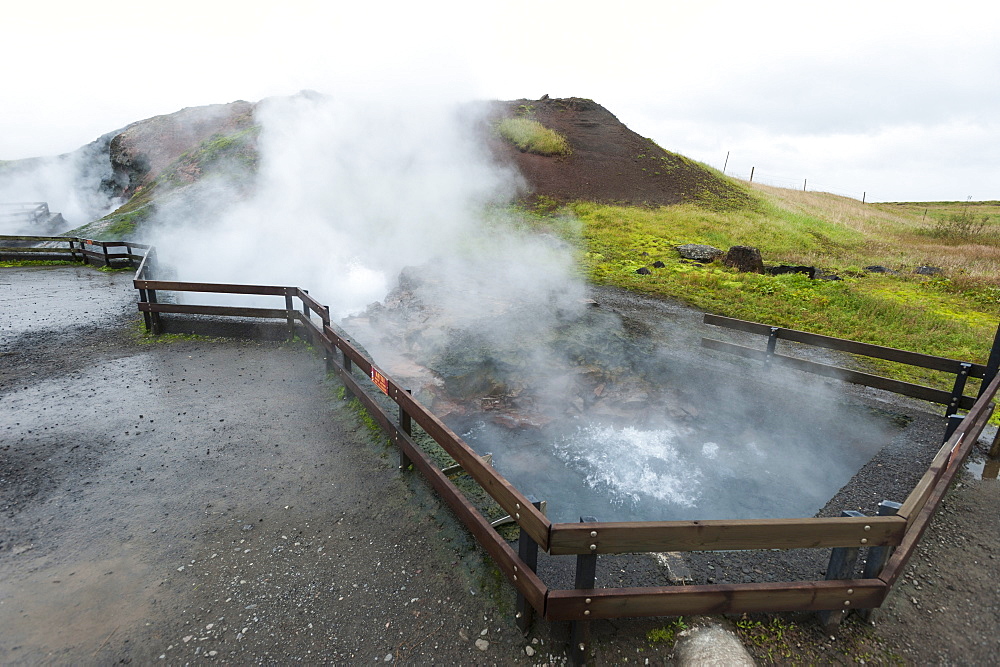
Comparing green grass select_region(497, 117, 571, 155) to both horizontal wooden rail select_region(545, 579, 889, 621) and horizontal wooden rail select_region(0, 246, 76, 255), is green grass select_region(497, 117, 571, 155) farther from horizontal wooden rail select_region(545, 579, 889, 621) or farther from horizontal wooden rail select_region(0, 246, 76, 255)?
horizontal wooden rail select_region(545, 579, 889, 621)

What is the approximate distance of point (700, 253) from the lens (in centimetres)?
2005

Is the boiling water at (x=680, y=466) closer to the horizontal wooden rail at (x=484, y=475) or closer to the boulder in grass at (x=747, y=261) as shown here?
the horizontal wooden rail at (x=484, y=475)

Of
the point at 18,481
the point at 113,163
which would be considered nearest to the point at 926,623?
the point at 18,481

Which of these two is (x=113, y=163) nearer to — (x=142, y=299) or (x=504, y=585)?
(x=142, y=299)

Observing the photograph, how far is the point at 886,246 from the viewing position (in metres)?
24.9

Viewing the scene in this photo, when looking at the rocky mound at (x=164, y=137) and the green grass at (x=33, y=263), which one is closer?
the green grass at (x=33, y=263)

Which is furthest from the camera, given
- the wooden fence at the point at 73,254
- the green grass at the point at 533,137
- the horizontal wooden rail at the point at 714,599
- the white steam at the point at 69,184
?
the white steam at the point at 69,184

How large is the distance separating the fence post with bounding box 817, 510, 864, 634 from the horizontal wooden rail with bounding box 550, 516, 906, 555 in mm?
118

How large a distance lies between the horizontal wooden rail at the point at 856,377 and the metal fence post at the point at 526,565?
711 cm

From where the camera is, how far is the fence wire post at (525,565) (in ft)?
10.9

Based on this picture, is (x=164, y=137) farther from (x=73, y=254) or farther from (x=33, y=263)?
(x=33, y=263)

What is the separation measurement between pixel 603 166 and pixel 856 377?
91.5ft

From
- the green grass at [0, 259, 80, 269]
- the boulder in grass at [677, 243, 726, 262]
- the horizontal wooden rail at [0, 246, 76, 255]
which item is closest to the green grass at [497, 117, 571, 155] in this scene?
the boulder in grass at [677, 243, 726, 262]

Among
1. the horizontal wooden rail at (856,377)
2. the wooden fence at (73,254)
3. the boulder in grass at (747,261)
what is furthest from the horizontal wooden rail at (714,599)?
the wooden fence at (73,254)
